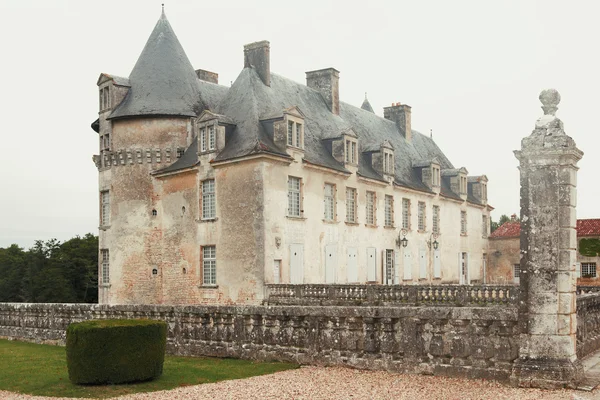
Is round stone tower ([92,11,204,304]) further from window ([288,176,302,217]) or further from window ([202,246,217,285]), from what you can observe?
window ([288,176,302,217])

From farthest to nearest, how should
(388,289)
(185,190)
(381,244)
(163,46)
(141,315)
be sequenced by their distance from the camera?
(381,244) < (163,46) < (185,190) < (388,289) < (141,315)

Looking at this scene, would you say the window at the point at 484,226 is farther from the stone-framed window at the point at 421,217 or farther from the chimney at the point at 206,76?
the chimney at the point at 206,76

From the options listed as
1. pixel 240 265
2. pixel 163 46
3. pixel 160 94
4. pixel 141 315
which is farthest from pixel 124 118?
pixel 141 315

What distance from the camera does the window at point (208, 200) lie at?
23.0 meters

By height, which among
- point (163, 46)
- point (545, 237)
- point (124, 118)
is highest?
point (163, 46)

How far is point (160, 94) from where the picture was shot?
2464 cm

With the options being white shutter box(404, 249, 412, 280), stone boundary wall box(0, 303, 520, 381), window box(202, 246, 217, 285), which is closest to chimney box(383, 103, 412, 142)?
white shutter box(404, 249, 412, 280)

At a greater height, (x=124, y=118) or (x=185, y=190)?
(x=124, y=118)

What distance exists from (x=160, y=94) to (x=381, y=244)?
417 inches

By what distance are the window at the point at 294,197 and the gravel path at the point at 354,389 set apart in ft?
45.0

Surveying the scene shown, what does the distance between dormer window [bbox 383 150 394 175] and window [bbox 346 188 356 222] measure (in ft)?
8.38

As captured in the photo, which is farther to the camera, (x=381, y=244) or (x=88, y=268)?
(x=88, y=268)

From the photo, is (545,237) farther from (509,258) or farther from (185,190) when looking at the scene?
(509,258)

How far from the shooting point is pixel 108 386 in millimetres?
9156
